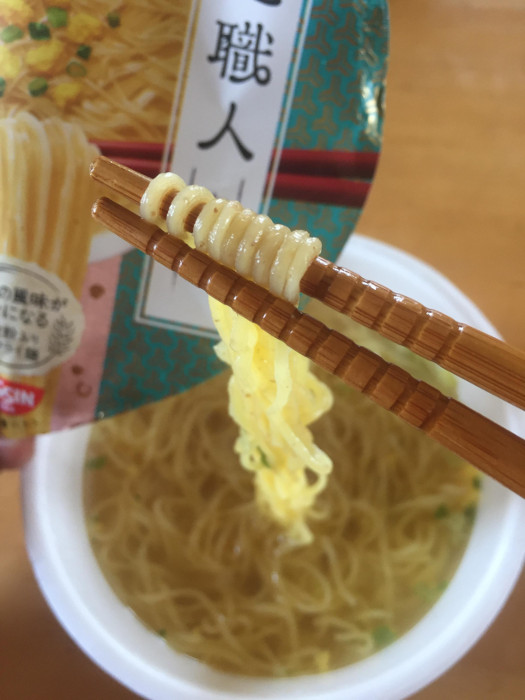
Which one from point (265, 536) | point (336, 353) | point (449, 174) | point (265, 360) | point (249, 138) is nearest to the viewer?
point (336, 353)

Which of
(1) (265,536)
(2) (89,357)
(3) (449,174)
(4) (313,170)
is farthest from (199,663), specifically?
(3) (449,174)

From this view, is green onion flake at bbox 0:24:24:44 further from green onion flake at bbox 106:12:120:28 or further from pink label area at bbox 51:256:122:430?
pink label area at bbox 51:256:122:430

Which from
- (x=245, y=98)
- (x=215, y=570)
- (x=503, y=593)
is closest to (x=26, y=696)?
(x=215, y=570)

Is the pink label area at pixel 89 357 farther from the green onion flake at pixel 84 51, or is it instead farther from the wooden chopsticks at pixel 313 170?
the green onion flake at pixel 84 51

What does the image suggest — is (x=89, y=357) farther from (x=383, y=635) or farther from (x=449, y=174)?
(x=449, y=174)

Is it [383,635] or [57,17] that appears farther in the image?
[383,635]

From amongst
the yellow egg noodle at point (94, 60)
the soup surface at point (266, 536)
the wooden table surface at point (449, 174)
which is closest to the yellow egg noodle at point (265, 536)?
the soup surface at point (266, 536)

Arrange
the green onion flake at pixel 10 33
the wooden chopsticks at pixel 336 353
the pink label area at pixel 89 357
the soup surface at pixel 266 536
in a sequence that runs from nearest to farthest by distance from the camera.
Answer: the wooden chopsticks at pixel 336 353 < the green onion flake at pixel 10 33 < the pink label area at pixel 89 357 < the soup surface at pixel 266 536
